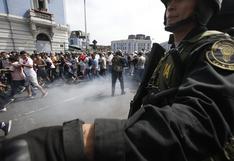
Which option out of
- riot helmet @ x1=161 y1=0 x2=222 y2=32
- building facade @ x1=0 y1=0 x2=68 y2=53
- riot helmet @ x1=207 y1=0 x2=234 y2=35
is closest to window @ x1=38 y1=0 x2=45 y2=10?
building facade @ x1=0 y1=0 x2=68 y2=53

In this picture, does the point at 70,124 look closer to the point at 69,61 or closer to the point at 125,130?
the point at 125,130

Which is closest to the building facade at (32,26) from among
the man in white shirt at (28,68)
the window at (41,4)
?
the window at (41,4)

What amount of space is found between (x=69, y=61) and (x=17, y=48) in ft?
37.0

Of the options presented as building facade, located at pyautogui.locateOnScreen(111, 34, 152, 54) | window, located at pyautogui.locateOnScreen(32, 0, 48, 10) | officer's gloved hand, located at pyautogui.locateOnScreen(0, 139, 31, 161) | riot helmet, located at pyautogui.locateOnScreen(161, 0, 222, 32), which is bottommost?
building facade, located at pyautogui.locateOnScreen(111, 34, 152, 54)

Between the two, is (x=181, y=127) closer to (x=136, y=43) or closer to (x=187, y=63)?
(x=187, y=63)

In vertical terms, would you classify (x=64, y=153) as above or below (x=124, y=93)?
above

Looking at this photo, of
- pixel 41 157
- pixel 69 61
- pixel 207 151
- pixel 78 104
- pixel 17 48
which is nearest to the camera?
pixel 41 157

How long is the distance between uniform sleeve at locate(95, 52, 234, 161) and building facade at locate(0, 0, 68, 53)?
903 inches

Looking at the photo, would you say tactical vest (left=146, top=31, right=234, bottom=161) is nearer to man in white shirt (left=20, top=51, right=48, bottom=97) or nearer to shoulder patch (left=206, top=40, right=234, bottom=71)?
shoulder patch (left=206, top=40, right=234, bottom=71)

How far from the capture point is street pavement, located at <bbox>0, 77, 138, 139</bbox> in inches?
218

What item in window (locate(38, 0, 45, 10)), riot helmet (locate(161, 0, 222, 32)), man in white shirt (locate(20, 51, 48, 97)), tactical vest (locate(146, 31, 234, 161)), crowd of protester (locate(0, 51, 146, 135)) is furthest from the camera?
window (locate(38, 0, 45, 10))

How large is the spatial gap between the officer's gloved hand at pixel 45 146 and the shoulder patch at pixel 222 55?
51 cm

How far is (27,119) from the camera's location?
19.0 feet

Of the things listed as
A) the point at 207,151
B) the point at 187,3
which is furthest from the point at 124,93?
the point at 207,151
